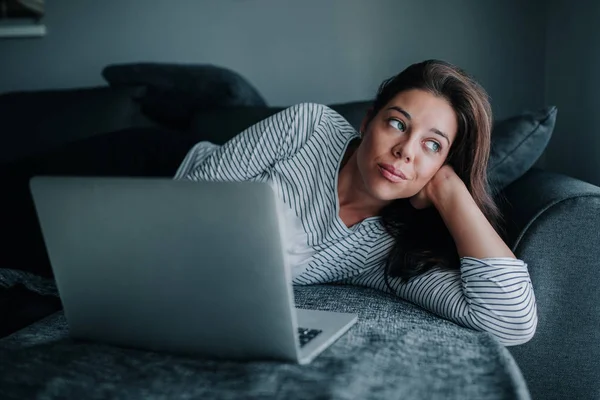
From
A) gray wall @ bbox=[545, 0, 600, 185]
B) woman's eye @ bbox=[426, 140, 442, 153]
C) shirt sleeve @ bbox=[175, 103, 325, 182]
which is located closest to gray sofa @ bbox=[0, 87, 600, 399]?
woman's eye @ bbox=[426, 140, 442, 153]

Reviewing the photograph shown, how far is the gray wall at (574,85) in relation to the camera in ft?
5.49

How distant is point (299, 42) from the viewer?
7.58 feet

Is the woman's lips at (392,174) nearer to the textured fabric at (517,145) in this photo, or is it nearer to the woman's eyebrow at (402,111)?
the woman's eyebrow at (402,111)

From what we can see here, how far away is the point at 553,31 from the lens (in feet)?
6.54

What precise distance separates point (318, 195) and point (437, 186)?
0.26 meters

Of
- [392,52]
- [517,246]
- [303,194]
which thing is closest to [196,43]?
[392,52]

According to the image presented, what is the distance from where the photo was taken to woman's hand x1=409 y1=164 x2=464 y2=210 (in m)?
1.27

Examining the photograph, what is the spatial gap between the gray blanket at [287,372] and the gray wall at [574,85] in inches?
38.1

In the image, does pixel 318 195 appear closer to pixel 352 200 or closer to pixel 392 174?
pixel 352 200

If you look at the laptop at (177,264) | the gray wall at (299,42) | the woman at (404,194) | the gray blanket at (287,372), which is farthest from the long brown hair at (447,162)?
the gray wall at (299,42)

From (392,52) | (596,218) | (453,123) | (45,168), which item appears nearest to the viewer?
(596,218)

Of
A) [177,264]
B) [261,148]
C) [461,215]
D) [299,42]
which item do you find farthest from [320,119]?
[299,42]

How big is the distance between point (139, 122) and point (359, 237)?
1.02 metres

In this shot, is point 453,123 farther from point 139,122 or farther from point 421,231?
point 139,122
